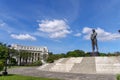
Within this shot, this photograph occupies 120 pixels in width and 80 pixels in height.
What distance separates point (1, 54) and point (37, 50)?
10529 centimetres

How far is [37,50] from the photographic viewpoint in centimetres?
13300

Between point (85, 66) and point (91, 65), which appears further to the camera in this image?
point (85, 66)

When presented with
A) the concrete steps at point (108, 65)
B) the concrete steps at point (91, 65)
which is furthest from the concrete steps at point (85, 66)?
the concrete steps at point (108, 65)

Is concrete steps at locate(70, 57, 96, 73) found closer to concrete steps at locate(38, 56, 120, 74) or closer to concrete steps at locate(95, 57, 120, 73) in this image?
concrete steps at locate(38, 56, 120, 74)

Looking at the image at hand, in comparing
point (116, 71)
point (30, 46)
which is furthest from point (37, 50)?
point (116, 71)

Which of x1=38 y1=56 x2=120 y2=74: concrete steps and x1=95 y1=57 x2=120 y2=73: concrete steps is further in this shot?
x1=38 y1=56 x2=120 y2=74: concrete steps

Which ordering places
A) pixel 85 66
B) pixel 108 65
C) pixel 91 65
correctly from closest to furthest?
pixel 108 65, pixel 91 65, pixel 85 66

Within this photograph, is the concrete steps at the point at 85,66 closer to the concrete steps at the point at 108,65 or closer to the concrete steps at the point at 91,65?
the concrete steps at the point at 91,65

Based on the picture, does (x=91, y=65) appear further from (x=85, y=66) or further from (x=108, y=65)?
(x=108, y=65)

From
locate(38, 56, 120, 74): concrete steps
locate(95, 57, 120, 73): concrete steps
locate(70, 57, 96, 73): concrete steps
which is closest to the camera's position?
locate(95, 57, 120, 73): concrete steps

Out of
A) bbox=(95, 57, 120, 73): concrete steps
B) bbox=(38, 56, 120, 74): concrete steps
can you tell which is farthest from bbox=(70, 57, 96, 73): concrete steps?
bbox=(95, 57, 120, 73): concrete steps

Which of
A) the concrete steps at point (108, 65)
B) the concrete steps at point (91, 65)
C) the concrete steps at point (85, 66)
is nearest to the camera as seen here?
the concrete steps at point (108, 65)

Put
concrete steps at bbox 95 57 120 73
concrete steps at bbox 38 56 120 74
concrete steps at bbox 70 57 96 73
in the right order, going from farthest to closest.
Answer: concrete steps at bbox 70 57 96 73, concrete steps at bbox 38 56 120 74, concrete steps at bbox 95 57 120 73

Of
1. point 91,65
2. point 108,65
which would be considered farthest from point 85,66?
point 108,65
